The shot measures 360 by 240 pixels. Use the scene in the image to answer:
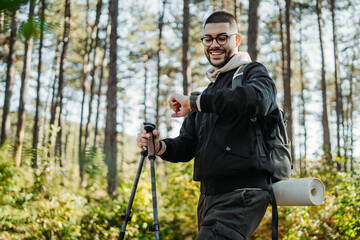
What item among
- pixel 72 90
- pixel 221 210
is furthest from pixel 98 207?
pixel 72 90

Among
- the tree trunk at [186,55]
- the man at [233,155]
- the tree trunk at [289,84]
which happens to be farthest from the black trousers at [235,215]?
the tree trunk at [289,84]

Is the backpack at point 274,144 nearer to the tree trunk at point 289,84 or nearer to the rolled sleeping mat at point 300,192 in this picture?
the rolled sleeping mat at point 300,192

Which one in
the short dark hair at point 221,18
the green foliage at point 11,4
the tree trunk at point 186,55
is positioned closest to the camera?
the green foliage at point 11,4

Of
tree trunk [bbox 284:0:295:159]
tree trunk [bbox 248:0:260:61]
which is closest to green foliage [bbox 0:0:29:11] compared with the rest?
tree trunk [bbox 248:0:260:61]

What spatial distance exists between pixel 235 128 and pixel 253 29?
7.50 meters

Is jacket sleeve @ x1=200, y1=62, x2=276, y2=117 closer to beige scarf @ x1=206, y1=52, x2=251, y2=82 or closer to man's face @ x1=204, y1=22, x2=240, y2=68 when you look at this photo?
beige scarf @ x1=206, y1=52, x2=251, y2=82

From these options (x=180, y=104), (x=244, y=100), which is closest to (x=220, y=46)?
(x=180, y=104)

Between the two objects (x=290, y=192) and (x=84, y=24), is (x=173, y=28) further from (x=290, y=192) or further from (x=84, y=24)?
(x=290, y=192)

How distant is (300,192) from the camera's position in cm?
218

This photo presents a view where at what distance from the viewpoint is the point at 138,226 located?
7039mm

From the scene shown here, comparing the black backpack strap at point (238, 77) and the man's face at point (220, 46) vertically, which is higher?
the man's face at point (220, 46)

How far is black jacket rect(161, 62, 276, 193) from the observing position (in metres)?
2.12

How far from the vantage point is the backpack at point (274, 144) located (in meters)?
2.32

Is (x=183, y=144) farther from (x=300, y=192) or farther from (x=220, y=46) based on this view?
(x=300, y=192)
